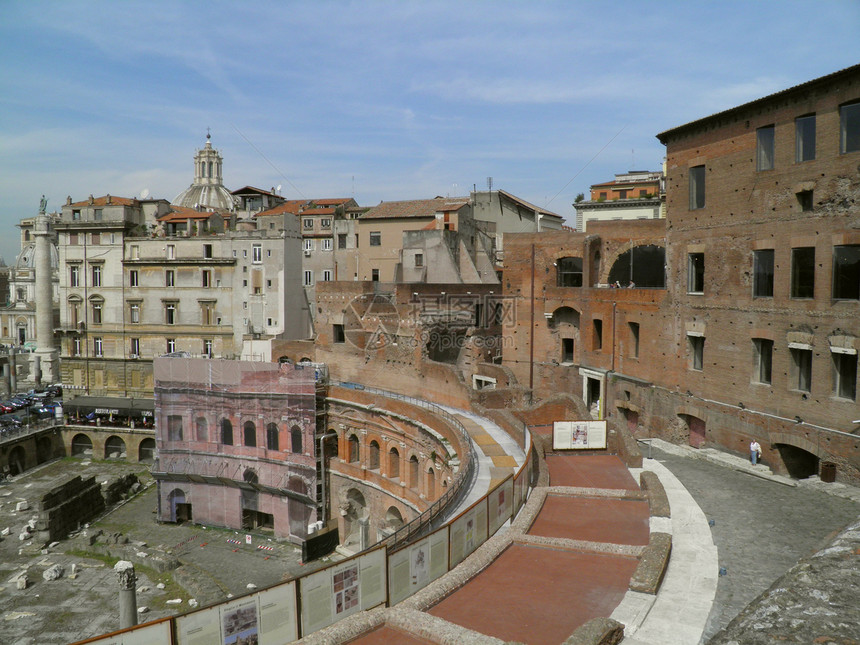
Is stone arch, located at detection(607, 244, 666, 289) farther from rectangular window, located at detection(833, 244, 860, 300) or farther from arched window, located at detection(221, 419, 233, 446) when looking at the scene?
arched window, located at detection(221, 419, 233, 446)

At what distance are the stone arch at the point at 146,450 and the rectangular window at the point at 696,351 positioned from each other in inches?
1368

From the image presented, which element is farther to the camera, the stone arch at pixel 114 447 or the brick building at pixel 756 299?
the stone arch at pixel 114 447

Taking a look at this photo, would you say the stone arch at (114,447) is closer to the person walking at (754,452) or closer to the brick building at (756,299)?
the brick building at (756,299)

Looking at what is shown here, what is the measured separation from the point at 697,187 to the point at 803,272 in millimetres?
5382

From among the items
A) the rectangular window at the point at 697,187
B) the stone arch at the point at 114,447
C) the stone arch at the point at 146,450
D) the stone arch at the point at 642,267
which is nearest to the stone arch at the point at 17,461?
the stone arch at the point at 114,447

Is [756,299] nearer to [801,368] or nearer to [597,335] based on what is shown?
[801,368]

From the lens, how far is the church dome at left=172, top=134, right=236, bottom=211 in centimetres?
7006

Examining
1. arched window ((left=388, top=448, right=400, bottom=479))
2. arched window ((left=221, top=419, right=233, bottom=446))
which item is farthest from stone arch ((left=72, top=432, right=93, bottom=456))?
arched window ((left=388, top=448, right=400, bottom=479))

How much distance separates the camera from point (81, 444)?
4575 centimetres

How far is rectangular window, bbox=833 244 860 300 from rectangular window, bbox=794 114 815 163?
9.15 feet

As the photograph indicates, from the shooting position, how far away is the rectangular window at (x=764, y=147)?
1992 cm

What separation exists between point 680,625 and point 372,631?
4455 millimetres

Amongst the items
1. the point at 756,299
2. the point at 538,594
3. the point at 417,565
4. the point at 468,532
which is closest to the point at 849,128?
the point at 756,299

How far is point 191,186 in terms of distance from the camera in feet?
238
